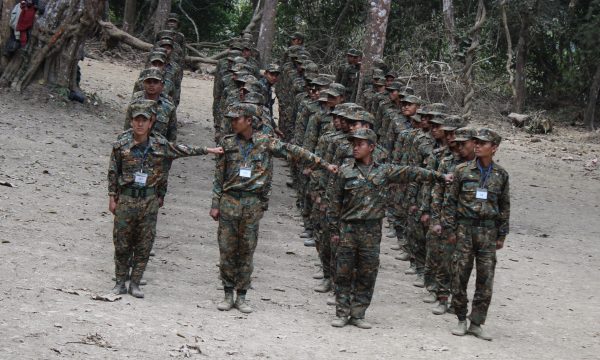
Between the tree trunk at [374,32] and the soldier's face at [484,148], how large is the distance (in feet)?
25.0

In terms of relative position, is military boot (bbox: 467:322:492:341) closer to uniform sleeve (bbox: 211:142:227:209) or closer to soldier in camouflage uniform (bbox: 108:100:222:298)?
uniform sleeve (bbox: 211:142:227:209)

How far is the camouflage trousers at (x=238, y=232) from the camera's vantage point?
8.62 metres

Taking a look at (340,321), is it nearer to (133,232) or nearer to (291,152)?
(291,152)

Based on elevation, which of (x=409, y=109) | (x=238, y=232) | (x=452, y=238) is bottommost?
(x=238, y=232)

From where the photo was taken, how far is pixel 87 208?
39.2ft

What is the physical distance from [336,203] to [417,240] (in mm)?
2365

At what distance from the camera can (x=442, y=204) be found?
939 cm

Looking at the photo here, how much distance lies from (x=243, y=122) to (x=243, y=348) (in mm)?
2188

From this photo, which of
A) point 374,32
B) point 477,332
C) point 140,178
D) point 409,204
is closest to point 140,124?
point 140,178

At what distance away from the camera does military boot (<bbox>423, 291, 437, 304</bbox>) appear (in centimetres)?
1009

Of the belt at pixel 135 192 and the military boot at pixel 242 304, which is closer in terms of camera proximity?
the belt at pixel 135 192

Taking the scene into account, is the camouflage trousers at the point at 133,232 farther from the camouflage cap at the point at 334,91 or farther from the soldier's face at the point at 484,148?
the camouflage cap at the point at 334,91

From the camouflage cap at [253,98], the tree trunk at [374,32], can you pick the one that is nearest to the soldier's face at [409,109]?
the camouflage cap at [253,98]

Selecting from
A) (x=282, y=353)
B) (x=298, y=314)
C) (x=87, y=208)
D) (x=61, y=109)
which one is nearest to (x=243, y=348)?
(x=282, y=353)
